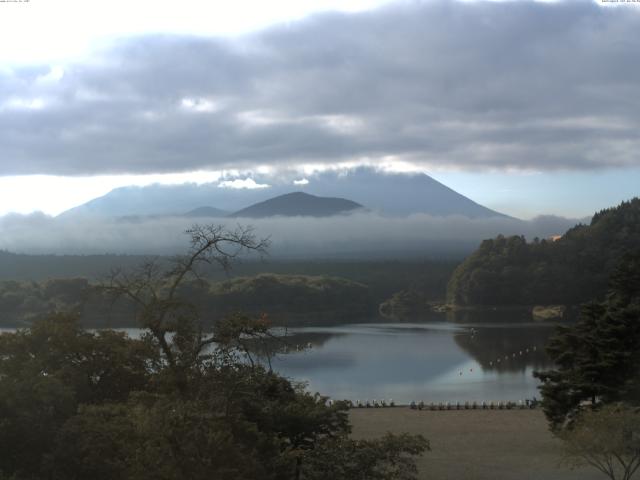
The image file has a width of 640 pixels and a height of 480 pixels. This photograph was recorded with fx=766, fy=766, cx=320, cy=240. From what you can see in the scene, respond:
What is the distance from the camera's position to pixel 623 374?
11.6 m

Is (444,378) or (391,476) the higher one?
(391,476)

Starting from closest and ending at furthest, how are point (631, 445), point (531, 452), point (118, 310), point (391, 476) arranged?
point (391, 476)
point (631, 445)
point (531, 452)
point (118, 310)

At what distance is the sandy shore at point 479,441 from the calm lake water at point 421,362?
89.8 inches

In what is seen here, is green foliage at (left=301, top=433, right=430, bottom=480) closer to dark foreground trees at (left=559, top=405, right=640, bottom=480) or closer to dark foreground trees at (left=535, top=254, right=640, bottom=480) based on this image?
dark foreground trees at (left=559, top=405, right=640, bottom=480)

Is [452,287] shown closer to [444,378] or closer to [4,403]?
[444,378]

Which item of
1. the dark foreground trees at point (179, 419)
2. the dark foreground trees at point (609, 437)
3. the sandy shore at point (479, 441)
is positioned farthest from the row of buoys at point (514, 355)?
the dark foreground trees at point (179, 419)

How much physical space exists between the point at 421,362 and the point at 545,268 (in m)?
25.7

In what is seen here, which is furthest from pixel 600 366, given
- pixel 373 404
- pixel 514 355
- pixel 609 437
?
pixel 514 355

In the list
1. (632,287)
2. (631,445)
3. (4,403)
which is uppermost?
→ (632,287)

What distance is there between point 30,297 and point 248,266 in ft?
108

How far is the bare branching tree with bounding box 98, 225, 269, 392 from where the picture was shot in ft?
16.8

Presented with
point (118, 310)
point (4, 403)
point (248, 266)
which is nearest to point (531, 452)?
point (4, 403)

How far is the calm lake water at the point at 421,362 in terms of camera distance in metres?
19.7

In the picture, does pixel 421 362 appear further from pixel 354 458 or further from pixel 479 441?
pixel 354 458
